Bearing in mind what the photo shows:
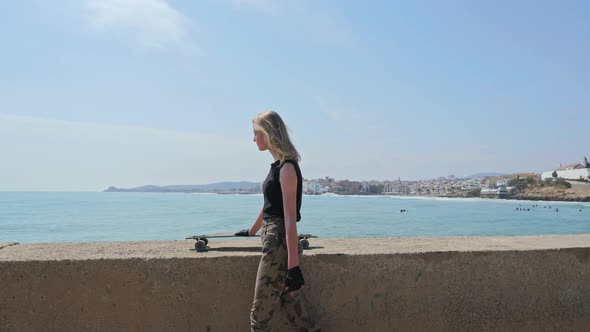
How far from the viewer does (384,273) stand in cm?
315

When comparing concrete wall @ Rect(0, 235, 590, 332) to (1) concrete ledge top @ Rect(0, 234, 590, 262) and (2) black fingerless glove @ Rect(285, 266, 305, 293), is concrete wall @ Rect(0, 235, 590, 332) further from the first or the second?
(2) black fingerless glove @ Rect(285, 266, 305, 293)

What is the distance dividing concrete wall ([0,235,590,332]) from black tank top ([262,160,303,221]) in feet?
1.57

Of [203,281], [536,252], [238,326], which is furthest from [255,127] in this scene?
[536,252]

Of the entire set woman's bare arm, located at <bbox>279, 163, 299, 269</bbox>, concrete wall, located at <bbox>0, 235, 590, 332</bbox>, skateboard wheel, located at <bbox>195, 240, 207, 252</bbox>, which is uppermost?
woman's bare arm, located at <bbox>279, 163, 299, 269</bbox>

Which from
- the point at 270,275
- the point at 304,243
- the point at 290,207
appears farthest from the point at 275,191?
the point at 304,243

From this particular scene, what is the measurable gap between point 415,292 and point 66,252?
2167 millimetres

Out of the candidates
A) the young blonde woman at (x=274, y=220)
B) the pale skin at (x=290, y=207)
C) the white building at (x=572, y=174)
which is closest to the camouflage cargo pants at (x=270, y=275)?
the young blonde woman at (x=274, y=220)

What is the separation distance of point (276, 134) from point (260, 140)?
113 mm

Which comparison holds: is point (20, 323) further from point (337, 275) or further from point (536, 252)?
point (536, 252)

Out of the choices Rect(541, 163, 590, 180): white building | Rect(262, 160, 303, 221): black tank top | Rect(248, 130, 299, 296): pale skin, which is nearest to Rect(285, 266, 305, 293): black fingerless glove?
Rect(248, 130, 299, 296): pale skin

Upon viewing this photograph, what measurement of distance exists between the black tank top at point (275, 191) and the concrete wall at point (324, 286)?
0.48 metres

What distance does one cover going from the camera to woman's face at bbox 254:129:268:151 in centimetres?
276

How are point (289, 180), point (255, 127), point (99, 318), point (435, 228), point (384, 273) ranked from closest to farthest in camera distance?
point (289, 180)
point (255, 127)
point (99, 318)
point (384, 273)
point (435, 228)

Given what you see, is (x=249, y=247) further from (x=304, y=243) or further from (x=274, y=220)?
(x=274, y=220)
